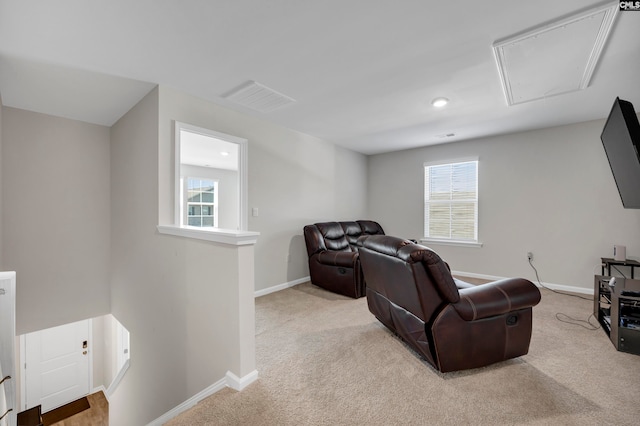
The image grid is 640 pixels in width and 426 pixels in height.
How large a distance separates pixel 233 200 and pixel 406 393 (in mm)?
6798

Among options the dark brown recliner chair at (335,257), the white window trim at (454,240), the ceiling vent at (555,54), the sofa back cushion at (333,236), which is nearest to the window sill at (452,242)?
the white window trim at (454,240)

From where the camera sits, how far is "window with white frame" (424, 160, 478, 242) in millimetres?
4688

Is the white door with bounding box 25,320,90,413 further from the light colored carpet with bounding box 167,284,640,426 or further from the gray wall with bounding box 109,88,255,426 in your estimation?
the light colored carpet with bounding box 167,284,640,426

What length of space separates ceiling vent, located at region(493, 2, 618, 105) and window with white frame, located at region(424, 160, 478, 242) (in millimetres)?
2048

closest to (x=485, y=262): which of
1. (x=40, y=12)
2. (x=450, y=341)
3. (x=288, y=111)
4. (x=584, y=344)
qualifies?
(x=584, y=344)

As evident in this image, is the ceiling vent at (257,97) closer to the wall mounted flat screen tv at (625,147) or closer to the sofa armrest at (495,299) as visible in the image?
the sofa armrest at (495,299)

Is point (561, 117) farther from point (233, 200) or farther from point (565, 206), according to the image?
point (233, 200)

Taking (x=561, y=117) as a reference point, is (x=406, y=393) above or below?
below

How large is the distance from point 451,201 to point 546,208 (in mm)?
1324

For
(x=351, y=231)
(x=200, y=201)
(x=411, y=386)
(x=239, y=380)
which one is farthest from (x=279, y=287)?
(x=200, y=201)

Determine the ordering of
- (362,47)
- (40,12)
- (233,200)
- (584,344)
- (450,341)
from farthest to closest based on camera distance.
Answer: (233,200) < (584,344) < (362,47) < (450,341) < (40,12)

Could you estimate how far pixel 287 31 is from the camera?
1886 millimetres

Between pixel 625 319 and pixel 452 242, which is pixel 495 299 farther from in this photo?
pixel 452 242

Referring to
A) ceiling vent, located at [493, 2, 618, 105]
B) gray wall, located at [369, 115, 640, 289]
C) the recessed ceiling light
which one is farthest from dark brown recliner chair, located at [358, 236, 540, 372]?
gray wall, located at [369, 115, 640, 289]
